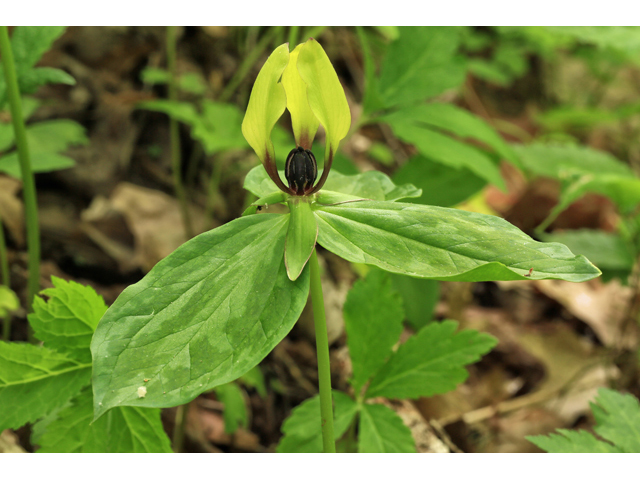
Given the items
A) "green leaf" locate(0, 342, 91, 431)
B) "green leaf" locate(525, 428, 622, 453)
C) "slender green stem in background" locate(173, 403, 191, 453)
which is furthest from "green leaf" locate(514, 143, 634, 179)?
"green leaf" locate(0, 342, 91, 431)

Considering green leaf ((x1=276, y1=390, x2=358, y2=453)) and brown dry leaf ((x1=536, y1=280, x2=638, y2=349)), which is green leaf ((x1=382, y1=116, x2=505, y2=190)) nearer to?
green leaf ((x1=276, y1=390, x2=358, y2=453))

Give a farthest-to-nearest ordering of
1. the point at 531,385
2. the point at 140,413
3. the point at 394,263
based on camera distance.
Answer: the point at 531,385 < the point at 140,413 < the point at 394,263

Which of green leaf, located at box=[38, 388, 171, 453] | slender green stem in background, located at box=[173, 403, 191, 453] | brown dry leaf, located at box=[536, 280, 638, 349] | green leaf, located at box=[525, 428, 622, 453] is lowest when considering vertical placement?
brown dry leaf, located at box=[536, 280, 638, 349]

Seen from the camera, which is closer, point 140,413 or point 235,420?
point 140,413

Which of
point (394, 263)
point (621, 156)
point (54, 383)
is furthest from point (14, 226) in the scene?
point (621, 156)

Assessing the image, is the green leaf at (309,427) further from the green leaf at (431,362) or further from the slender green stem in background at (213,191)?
the slender green stem in background at (213,191)

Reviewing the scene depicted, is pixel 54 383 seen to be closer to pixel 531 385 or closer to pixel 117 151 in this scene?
pixel 117 151
